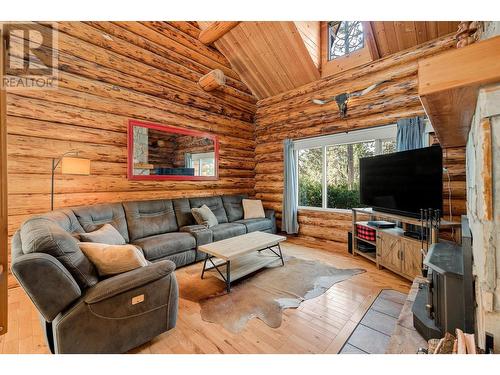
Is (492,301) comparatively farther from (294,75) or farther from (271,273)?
(294,75)

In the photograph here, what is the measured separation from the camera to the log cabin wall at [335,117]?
301 cm

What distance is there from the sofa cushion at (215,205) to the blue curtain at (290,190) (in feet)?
4.44

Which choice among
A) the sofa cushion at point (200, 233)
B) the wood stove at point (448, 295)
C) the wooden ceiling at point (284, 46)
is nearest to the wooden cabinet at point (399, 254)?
the wood stove at point (448, 295)

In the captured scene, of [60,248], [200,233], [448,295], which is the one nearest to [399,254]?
[448,295]

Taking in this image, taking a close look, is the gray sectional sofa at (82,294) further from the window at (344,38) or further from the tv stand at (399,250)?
the window at (344,38)

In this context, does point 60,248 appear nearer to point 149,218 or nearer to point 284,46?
point 149,218

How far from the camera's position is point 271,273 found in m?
2.85

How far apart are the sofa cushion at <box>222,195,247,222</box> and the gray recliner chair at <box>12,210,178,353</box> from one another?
2723 millimetres

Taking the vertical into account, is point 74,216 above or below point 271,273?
above

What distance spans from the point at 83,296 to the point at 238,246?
157cm

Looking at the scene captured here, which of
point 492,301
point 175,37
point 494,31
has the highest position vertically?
point 175,37

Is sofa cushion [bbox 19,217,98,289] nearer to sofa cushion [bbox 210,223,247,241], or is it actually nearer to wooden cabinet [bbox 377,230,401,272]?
sofa cushion [bbox 210,223,247,241]
